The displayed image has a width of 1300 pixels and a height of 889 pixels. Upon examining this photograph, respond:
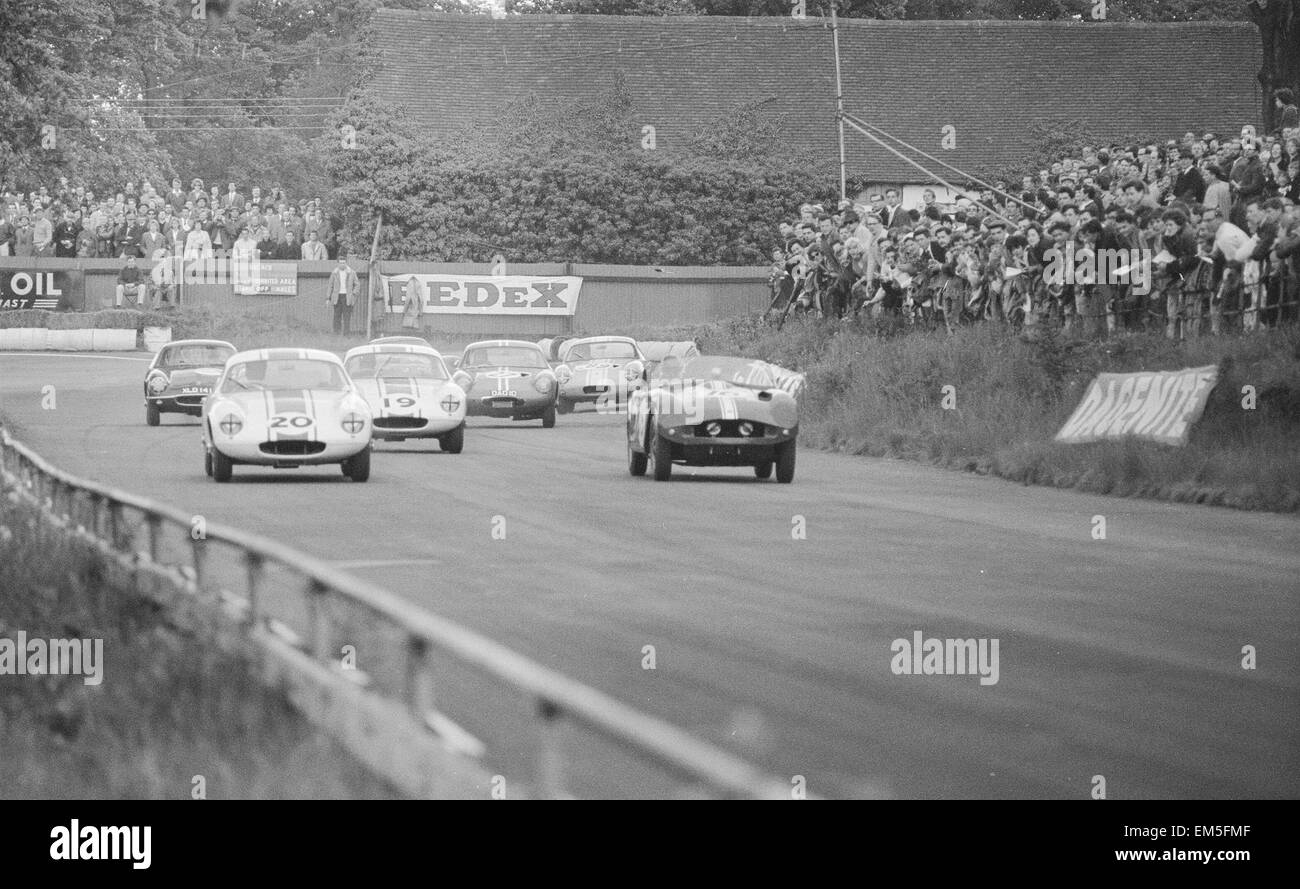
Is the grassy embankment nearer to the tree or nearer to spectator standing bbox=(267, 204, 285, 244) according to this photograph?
the tree

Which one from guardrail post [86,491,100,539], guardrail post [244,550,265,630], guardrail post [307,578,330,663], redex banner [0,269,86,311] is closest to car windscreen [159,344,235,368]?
redex banner [0,269,86,311]

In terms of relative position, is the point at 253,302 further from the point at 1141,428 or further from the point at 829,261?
the point at 1141,428

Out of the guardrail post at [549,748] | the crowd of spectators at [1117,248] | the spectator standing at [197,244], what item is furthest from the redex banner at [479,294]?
the guardrail post at [549,748]

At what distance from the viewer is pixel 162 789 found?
26.3ft

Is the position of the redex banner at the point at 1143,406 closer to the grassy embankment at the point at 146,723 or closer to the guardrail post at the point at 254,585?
the grassy embankment at the point at 146,723

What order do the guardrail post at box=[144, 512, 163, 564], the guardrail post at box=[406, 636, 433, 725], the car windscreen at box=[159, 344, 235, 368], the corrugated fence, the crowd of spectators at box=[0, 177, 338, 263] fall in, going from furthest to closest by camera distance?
1. the corrugated fence
2. the crowd of spectators at box=[0, 177, 338, 263]
3. the car windscreen at box=[159, 344, 235, 368]
4. the guardrail post at box=[144, 512, 163, 564]
5. the guardrail post at box=[406, 636, 433, 725]

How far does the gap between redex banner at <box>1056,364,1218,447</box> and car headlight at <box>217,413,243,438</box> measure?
899 cm

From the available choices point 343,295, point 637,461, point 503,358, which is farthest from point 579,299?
point 637,461

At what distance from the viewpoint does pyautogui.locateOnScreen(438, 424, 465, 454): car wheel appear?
27953mm

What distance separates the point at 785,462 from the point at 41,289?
34288 mm

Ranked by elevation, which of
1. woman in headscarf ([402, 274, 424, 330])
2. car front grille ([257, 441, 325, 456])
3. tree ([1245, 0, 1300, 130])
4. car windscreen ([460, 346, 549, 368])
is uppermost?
tree ([1245, 0, 1300, 130])

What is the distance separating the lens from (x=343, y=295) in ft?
182

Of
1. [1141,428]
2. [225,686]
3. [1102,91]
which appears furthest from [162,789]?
[1102,91]
